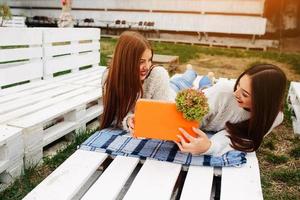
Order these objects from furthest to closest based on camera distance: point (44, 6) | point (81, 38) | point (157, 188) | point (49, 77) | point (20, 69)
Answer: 1. point (44, 6)
2. point (81, 38)
3. point (49, 77)
4. point (20, 69)
5. point (157, 188)

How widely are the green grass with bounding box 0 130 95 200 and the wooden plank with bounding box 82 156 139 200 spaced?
2.66 feet

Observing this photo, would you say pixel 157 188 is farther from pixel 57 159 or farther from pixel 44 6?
pixel 44 6

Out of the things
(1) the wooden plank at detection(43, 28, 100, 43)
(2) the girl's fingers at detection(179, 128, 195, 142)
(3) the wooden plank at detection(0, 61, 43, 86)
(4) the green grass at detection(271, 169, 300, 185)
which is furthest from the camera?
(1) the wooden plank at detection(43, 28, 100, 43)

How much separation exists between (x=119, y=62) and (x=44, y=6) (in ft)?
61.8

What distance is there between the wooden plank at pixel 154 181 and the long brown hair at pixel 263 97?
543 mm

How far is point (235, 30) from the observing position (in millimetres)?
15891

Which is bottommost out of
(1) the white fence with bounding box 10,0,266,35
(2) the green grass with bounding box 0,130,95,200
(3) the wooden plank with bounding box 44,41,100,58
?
(2) the green grass with bounding box 0,130,95,200

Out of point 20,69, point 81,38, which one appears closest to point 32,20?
point 81,38

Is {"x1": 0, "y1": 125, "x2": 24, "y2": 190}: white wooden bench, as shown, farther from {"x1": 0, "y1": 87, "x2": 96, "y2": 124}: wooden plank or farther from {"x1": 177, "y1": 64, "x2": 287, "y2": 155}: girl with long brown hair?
{"x1": 177, "y1": 64, "x2": 287, "y2": 155}: girl with long brown hair

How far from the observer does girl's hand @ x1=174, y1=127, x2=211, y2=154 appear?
2.30m

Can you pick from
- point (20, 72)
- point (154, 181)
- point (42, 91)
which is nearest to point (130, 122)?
point (154, 181)

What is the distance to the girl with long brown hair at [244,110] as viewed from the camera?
232cm

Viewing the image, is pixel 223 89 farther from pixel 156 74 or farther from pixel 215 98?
pixel 156 74

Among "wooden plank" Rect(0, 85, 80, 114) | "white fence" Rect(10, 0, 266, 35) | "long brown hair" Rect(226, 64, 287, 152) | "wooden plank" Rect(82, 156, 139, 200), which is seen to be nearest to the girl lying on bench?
"long brown hair" Rect(226, 64, 287, 152)
